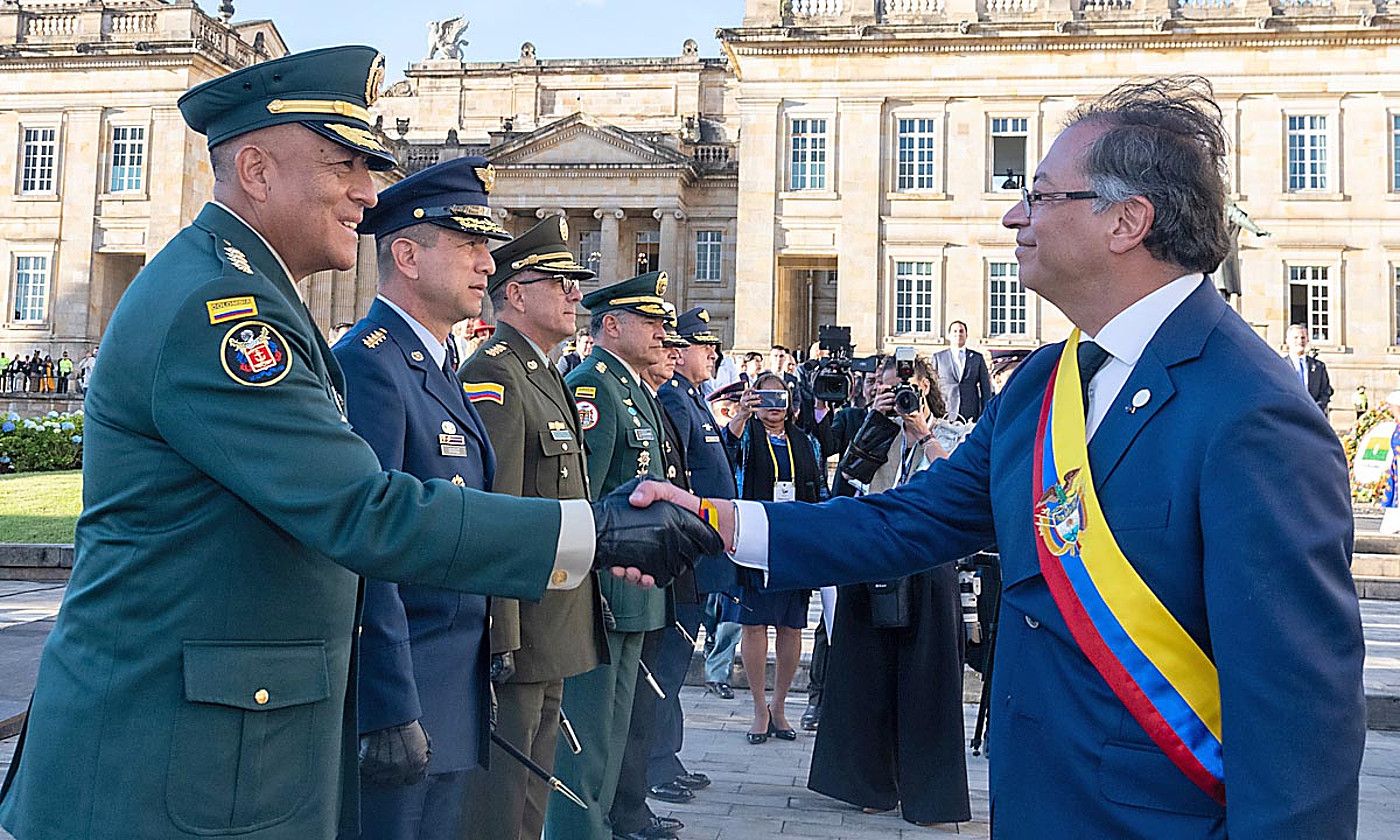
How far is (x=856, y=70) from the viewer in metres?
35.1

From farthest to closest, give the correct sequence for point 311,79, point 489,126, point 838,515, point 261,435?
point 489,126 → point 838,515 → point 311,79 → point 261,435

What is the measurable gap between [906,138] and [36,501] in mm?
26681

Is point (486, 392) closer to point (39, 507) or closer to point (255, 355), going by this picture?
point (255, 355)

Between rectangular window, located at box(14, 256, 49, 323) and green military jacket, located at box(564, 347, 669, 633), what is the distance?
41.1 metres

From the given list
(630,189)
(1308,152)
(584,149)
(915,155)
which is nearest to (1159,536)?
(915,155)

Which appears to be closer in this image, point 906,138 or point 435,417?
point 435,417

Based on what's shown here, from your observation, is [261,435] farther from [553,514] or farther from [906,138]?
[906,138]

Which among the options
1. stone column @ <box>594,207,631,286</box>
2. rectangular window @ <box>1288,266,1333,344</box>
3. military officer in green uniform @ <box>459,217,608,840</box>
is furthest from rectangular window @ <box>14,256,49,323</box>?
military officer in green uniform @ <box>459,217,608,840</box>

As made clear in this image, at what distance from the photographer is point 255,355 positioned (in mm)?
2129

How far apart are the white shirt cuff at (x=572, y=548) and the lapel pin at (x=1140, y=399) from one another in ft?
3.40

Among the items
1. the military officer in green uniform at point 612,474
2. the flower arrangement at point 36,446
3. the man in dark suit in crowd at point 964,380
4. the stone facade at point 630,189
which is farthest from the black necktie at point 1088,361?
the stone facade at point 630,189

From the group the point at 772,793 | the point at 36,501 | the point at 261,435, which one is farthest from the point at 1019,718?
the point at 36,501

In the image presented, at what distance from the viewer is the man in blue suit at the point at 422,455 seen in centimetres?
288

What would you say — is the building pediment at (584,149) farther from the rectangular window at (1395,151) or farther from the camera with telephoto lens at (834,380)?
the camera with telephoto lens at (834,380)
